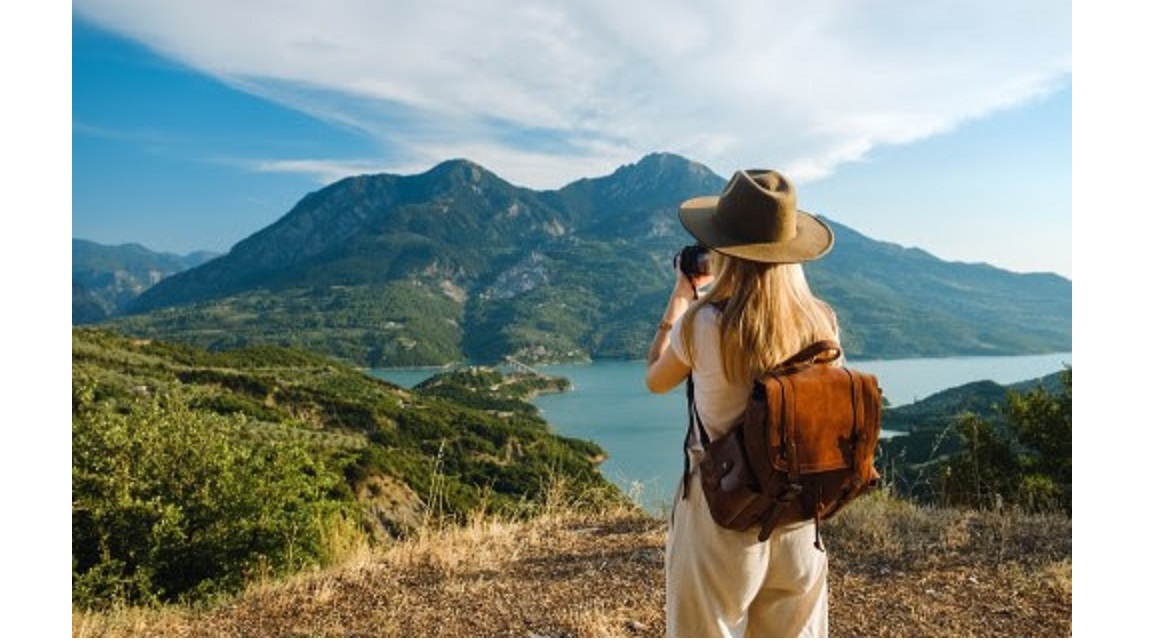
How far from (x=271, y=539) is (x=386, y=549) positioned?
6.94ft

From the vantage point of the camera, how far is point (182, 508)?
6.07 m

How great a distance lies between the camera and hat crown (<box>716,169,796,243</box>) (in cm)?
174

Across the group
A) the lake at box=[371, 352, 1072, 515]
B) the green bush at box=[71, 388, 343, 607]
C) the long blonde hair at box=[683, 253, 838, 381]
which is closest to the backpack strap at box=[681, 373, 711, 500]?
A: the long blonde hair at box=[683, 253, 838, 381]

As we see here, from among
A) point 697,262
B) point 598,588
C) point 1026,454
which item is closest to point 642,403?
point 1026,454

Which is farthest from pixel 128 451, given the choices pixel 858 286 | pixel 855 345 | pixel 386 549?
pixel 858 286

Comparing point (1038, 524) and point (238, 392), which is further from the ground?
point (1038, 524)

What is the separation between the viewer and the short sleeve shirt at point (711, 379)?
1.69 m

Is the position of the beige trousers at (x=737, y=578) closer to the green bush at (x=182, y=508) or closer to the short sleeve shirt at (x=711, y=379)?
the short sleeve shirt at (x=711, y=379)

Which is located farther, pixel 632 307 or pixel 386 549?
pixel 632 307

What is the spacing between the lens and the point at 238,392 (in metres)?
42.3

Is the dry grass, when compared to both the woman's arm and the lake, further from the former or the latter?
the woman's arm

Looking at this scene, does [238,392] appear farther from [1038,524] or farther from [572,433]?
[1038,524]

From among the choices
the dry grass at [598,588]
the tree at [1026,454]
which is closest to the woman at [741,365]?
the dry grass at [598,588]

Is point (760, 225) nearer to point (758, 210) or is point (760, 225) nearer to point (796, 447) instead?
point (758, 210)
